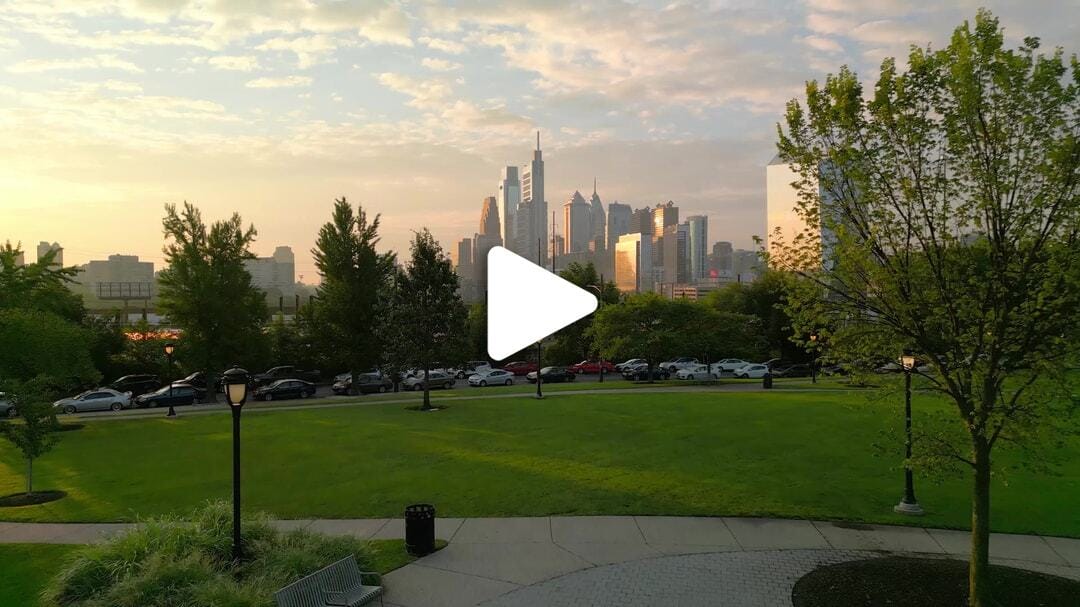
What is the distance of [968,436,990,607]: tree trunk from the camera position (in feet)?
30.4

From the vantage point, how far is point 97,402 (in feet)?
131

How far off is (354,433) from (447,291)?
10929 millimetres

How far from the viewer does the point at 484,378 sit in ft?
168

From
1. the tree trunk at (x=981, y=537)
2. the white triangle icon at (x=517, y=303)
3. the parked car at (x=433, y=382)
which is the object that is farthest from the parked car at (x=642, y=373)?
the tree trunk at (x=981, y=537)

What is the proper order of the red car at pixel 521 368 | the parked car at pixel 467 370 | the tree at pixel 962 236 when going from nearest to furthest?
the tree at pixel 962 236 < the parked car at pixel 467 370 < the red car at pixel 521 368

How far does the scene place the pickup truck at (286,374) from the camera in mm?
52150

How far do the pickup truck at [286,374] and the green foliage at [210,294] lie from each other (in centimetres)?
803

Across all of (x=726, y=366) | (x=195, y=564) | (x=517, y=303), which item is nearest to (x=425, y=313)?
(x=517, y=303)

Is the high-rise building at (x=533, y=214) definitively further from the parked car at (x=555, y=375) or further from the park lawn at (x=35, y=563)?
the park lawn at (x=35, y=563)

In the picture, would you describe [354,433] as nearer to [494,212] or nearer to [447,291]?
[447,291]

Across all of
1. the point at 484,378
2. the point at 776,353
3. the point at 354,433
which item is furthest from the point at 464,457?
the point at 776,353

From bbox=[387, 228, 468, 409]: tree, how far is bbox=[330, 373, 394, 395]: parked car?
49.9 feet

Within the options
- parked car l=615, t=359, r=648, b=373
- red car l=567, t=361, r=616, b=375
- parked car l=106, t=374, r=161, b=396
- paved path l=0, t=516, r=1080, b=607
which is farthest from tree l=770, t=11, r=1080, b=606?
red car l=567, t=361, r=616, b=375

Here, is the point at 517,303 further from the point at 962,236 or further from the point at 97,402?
the point at 97,402
